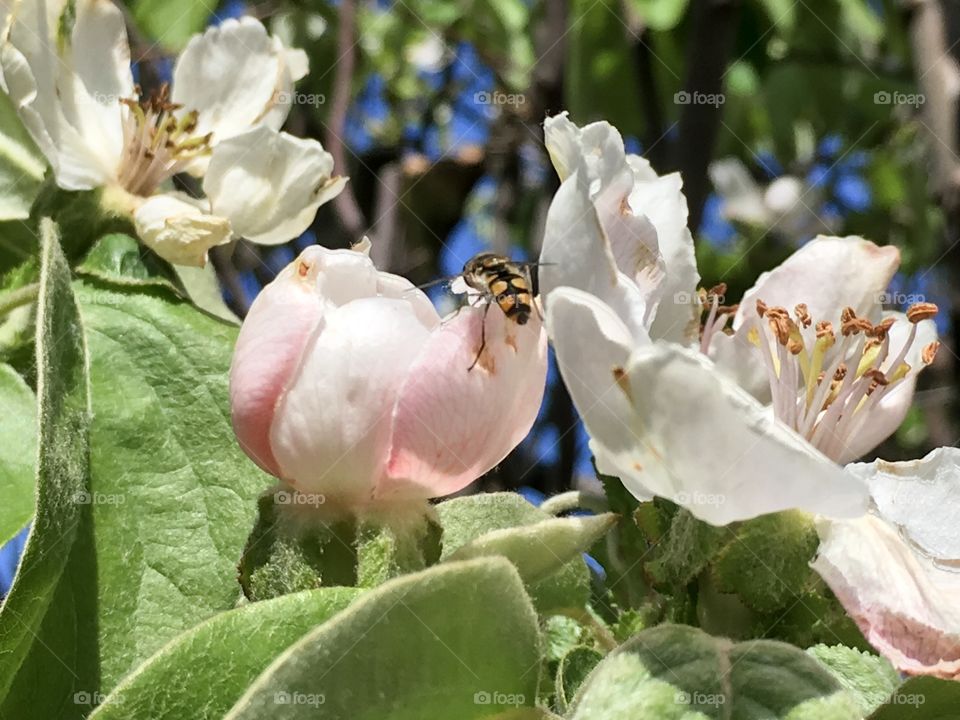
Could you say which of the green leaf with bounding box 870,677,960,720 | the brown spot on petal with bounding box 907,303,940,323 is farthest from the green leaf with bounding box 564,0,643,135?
the green leaf with bounding box 870,677,960,720

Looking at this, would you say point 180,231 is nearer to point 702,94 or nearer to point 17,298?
point 17,298

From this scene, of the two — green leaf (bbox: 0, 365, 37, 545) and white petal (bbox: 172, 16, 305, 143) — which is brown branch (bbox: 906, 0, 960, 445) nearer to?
white petal (bbox: 172, 16, 305, 143)

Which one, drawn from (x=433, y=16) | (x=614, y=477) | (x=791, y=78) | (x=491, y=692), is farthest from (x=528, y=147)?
(x=491, y=692)

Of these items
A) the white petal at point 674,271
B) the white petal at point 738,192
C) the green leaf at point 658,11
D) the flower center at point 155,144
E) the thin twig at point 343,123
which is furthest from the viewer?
the white petal at point 738,192

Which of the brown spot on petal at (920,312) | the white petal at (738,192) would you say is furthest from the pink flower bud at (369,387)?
the white petal at (738,192)

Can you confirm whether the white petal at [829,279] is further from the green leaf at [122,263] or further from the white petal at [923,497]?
the green leaf at [122,263]

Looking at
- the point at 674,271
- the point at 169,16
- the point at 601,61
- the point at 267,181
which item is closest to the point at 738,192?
the point at 601,61

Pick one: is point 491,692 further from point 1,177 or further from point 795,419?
point 1,177
